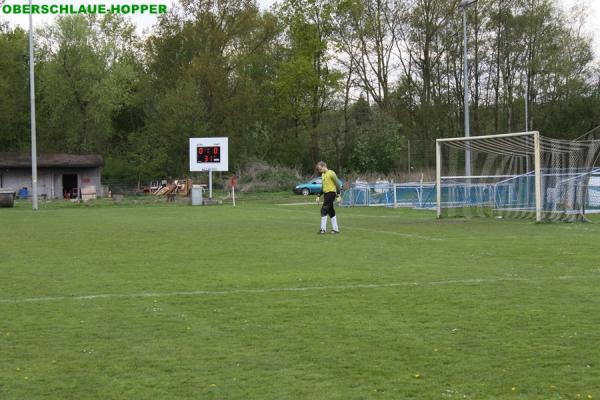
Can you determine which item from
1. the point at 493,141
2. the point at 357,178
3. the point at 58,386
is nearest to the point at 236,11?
the point at 357,178

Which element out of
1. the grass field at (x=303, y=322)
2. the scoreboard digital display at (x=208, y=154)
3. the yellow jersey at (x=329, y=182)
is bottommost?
the grass field at (x=303, y=322)

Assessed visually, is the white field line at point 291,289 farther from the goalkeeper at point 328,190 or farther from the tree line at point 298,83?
the tree line at point 298,83

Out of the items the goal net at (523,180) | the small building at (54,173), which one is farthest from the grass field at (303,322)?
the small building at (54,173)

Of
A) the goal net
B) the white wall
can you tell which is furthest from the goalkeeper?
the white wall

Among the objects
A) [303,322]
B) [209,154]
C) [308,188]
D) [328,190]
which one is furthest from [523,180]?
[308,188]

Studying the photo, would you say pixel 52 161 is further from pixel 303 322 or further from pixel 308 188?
pixel 303 322

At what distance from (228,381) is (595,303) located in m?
4.91

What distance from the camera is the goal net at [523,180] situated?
75.9 ft

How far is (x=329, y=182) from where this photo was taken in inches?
766

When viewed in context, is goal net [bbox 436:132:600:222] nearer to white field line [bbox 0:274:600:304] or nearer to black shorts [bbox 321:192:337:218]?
black shorts [bbox 321:192:337:218]

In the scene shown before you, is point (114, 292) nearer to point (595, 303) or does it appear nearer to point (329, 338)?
point (329, 338)

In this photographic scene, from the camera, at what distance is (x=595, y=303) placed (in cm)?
871

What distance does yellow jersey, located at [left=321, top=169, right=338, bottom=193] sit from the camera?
19.4 meters

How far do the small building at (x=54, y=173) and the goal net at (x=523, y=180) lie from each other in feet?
Answer: 124
